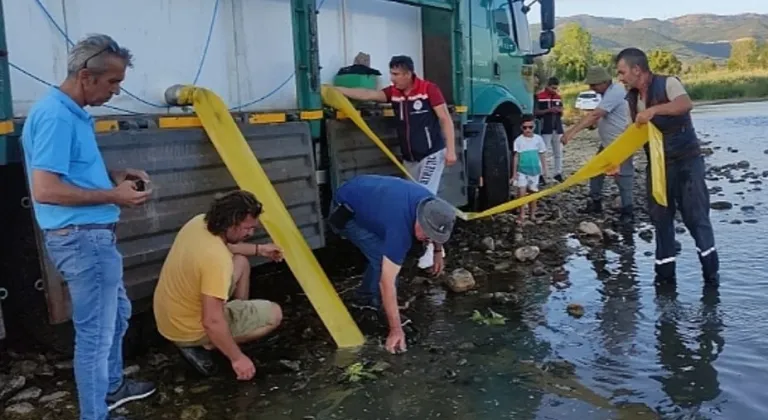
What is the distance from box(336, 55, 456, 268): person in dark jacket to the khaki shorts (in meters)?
2.27

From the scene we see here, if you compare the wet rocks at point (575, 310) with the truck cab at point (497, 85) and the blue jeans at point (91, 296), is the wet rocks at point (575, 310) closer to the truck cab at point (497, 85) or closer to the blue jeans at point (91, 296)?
the truck cab at point (497, 85)

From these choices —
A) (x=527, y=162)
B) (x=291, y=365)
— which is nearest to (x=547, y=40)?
(x=527, y=162)

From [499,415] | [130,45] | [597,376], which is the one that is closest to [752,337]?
[597,376]

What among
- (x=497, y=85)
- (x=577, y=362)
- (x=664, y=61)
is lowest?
(x=577, y=362)

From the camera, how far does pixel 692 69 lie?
67.6 metres

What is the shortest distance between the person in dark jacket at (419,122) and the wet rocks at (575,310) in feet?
4.66

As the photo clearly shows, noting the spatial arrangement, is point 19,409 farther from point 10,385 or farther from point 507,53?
point 507,53

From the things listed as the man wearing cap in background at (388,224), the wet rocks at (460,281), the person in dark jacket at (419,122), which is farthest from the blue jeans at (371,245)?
the person in dark jacket at (419,122)

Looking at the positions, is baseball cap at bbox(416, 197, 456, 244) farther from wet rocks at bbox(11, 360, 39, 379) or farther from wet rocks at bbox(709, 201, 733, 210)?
wet rocks at bbox(709, 201, 733, 210)

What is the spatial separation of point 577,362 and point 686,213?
2025mm

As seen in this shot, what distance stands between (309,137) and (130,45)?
Result: 1.42m

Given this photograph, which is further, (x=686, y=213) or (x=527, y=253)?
(x=527, y=253)

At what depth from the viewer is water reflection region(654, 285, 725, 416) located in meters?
4.07

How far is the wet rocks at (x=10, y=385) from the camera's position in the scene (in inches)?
161
